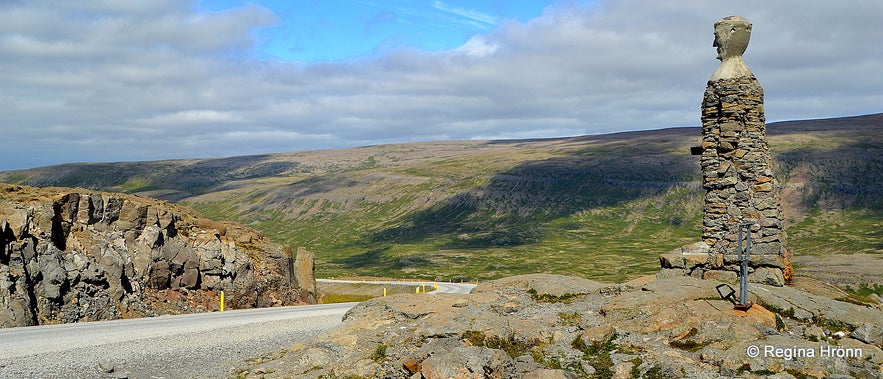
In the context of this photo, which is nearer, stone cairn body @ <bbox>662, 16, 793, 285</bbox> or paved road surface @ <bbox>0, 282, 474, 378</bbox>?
paved road surface @ <bbox>0, 282, 474, 378</bbox>

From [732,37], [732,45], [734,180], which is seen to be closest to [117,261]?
[734,180]

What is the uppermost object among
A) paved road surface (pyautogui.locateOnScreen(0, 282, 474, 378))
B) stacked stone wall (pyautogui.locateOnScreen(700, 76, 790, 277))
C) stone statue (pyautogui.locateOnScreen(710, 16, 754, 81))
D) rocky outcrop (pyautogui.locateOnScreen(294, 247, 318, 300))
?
stone statue (pyautogui.locateOnScreen(710, 16, 754, 81))

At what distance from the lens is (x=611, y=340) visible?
17328mm

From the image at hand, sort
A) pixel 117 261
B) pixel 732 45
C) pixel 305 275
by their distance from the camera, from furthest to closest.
→ pixel 305 275 → pixel 117 261 → pixel 732 45

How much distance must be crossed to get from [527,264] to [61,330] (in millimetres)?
160892

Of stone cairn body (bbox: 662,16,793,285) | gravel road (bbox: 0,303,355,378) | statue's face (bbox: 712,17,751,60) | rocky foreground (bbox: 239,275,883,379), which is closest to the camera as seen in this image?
rocky foreground (bbox: 239,275,883,379)

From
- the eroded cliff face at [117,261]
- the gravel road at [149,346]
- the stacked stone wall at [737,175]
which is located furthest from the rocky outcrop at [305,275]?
the stacked stone wall at [737,175]

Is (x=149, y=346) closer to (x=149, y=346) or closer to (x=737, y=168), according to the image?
(x=149, y=346)

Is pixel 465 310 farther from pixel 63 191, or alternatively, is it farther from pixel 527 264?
pixel 527 264

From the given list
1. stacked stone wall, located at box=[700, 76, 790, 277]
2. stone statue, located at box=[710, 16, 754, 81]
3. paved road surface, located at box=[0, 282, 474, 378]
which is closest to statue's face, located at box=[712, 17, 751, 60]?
stone statue, located at box=[710, 16, 754, 81]

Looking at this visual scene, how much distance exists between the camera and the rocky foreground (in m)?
14.8

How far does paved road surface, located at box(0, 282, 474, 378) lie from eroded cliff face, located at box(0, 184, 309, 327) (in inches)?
232

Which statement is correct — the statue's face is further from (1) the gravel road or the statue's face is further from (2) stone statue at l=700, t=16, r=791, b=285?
(1) the gravel road

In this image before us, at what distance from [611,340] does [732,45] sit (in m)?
15.3
